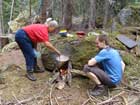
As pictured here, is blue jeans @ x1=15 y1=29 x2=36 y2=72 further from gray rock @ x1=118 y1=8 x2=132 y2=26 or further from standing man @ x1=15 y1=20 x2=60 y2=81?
gray rock @ x1=118 y1=8 x2=132 y2=26

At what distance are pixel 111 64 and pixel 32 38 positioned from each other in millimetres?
1527

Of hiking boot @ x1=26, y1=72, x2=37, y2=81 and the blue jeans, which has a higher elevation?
the blue jeans

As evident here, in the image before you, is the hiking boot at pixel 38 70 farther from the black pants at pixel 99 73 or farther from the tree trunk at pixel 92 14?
the tree trunk at pixel 92 14

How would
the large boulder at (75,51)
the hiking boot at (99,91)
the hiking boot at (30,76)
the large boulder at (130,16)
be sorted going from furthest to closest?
the large boulder at (130,16) < the large boulder at (75,51) < the hiking boot at (30,76) < the hiking boot at (99,91)

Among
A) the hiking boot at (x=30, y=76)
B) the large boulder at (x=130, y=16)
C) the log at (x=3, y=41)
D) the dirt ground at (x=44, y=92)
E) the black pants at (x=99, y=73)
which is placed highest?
the large boulder at (x=130, y=16)

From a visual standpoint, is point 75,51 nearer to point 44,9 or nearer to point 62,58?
point 62,58

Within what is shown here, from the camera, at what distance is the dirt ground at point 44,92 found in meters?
5.25

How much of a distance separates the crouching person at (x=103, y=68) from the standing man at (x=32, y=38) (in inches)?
32.8

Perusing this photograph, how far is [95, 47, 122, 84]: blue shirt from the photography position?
17.1ft

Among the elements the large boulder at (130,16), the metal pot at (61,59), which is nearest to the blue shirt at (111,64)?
the metal pot at (61,59)

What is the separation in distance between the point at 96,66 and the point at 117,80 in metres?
0.44

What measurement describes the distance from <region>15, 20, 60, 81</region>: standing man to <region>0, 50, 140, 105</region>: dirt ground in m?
0.23

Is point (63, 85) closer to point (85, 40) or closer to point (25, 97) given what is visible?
point (25, 97)

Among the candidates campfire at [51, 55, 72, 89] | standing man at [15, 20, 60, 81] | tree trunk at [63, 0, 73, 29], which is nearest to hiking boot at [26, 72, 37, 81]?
standing man at [15, 20, 60, 81]
